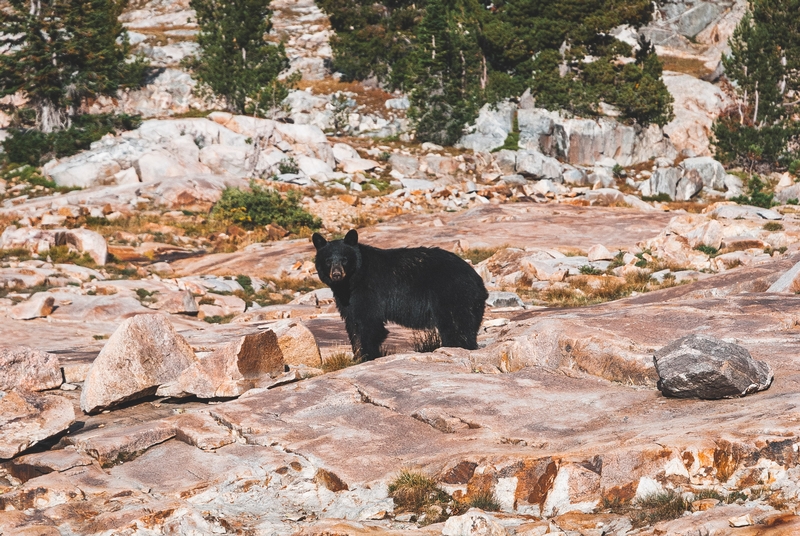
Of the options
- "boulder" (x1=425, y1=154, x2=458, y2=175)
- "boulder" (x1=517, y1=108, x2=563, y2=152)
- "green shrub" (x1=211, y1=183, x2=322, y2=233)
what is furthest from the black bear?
"boulder" (x1=517, y1=108, x2=563, y2=152)

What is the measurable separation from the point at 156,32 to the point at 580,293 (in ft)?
284

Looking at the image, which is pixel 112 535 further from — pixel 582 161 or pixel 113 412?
pixel 582 161

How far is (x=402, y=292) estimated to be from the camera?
1145 cm

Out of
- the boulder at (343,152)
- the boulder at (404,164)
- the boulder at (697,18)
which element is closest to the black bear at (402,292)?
the boulder at (404,164)

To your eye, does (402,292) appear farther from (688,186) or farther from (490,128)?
(490,128)

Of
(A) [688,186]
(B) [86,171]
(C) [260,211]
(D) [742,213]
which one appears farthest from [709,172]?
(B) [86,171]

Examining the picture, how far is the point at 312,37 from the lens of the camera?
91.6 meters

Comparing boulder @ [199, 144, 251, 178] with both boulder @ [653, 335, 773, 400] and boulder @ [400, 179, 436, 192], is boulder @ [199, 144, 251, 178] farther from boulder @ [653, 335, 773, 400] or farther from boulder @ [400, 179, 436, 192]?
boulder @ [653, 335, 773, 400]

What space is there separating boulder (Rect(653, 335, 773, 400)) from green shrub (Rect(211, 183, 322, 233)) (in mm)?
26584

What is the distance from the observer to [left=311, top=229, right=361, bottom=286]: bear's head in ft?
36.5

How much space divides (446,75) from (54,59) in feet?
85.5

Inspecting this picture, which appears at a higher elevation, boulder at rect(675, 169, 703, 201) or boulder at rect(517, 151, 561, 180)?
boulder at rect(517, 151, 561, 180)

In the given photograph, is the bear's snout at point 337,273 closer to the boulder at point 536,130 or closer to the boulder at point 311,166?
the boulder at point 311,166

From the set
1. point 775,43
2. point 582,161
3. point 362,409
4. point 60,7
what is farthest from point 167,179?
point 775,43
